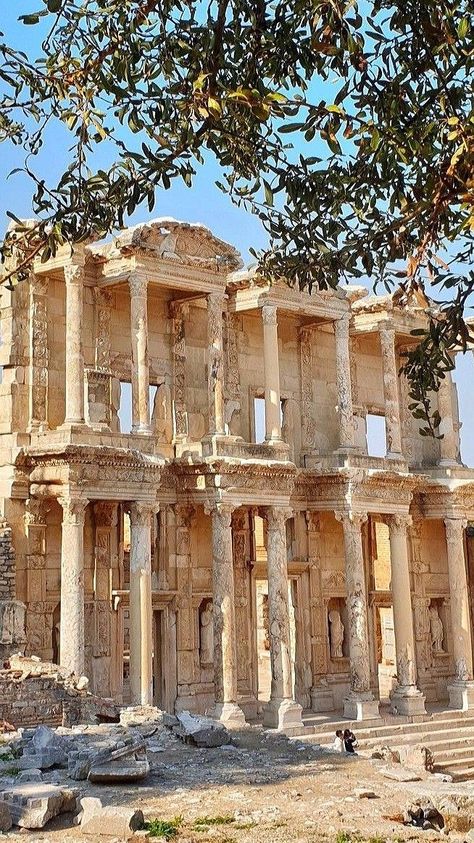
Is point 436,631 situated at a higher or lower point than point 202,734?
higher

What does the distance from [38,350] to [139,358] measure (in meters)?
2.06

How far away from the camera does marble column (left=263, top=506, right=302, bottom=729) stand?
68.5 feet

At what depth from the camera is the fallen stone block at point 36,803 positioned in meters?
9.42

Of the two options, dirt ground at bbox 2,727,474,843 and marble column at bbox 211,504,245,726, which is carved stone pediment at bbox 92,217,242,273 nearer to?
marble column at bbox 211,504,245,726

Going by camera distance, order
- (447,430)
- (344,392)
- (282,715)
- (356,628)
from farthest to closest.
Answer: (447,430), (344,392), (356,628), (282,715)

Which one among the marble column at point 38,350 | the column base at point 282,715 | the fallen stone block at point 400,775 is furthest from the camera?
the column base at point 282,715

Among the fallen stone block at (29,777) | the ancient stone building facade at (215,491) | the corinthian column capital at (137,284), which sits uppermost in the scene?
the corinthian column capital at (137,284)

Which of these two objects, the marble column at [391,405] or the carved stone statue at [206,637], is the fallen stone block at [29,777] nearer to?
the carved stone statue at [206,637]

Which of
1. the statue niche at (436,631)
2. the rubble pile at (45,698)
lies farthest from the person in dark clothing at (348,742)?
the statue niche at (436,631)

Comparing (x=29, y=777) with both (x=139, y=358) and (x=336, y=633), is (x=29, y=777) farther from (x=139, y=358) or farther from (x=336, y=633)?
(x=336, y=633)

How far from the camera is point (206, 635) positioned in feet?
73.6

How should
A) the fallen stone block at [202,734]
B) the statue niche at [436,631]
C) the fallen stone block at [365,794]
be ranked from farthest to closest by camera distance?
1. the statue niche at [436,631]
2. the fallen stone block at [202,734]
3. the fallen stone block at [365,794]

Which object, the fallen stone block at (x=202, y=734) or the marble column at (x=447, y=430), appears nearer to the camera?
the fallen stone block at (x=202, y=734)

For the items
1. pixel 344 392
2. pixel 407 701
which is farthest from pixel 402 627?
pixel 344 392
